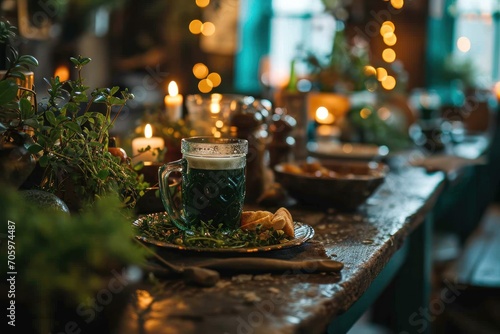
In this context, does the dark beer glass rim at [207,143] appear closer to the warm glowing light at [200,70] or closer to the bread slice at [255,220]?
the bread slice at [255,220]

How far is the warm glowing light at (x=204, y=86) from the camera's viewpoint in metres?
7.19

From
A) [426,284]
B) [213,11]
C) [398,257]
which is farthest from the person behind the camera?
[213,11]

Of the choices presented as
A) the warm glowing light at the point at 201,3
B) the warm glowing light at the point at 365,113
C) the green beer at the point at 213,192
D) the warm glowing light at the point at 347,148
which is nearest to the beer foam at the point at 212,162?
the green beer at the point at 213,192

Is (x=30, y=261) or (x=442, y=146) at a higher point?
(x=30, y=261)

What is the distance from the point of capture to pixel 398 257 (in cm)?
197

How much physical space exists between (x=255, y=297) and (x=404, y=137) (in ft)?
8.02

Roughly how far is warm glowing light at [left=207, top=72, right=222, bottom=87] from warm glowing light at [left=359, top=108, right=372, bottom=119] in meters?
4.18

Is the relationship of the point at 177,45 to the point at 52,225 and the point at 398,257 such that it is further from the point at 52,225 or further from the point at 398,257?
the point at 52,225

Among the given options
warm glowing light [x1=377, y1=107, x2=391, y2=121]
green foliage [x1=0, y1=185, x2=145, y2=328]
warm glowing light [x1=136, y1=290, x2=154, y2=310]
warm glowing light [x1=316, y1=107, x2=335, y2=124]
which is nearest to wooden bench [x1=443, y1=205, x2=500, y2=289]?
warm glowing light [x1=377, y1=107, x2=391, y2=121]

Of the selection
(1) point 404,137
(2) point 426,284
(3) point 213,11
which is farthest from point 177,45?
(2) point 426,284

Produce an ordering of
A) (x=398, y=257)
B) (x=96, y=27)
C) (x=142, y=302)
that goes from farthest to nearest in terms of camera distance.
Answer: (x=96, y=27)
(x=398, y=257)
(x=142, y=302)

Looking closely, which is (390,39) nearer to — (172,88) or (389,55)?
(389,55)

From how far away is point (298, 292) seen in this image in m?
1.07

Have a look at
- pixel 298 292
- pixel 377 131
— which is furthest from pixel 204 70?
pixel 298 292
